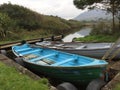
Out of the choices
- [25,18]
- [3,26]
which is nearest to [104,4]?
[3,26]

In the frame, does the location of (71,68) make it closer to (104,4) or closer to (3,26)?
(104,4)

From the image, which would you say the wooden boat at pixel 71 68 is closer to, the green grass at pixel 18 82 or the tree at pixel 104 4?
the green grass at pixel 18 82

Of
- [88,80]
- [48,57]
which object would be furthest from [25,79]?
[48,57]

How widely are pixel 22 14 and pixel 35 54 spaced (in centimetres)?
1587

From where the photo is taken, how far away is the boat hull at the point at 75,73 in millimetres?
6240

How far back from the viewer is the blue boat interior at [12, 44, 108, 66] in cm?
730

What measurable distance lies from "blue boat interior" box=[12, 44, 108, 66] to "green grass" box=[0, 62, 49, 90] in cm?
136

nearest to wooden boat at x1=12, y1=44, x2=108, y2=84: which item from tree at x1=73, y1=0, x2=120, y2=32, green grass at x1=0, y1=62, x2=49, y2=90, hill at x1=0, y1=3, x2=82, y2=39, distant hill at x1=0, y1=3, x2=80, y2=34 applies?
green grass at x1=0, y1=62, x2=49, y2=90

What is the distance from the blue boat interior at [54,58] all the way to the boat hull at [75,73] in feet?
0.71

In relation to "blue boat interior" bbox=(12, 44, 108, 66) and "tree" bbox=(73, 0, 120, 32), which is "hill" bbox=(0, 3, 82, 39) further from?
"blue boat interior" bbox=(12, 44, 108, 66)

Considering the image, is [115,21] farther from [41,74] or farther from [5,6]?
[5,6]

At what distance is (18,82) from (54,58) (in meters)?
3.33

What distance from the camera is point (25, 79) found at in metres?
6.13

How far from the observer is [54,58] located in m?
9.04
